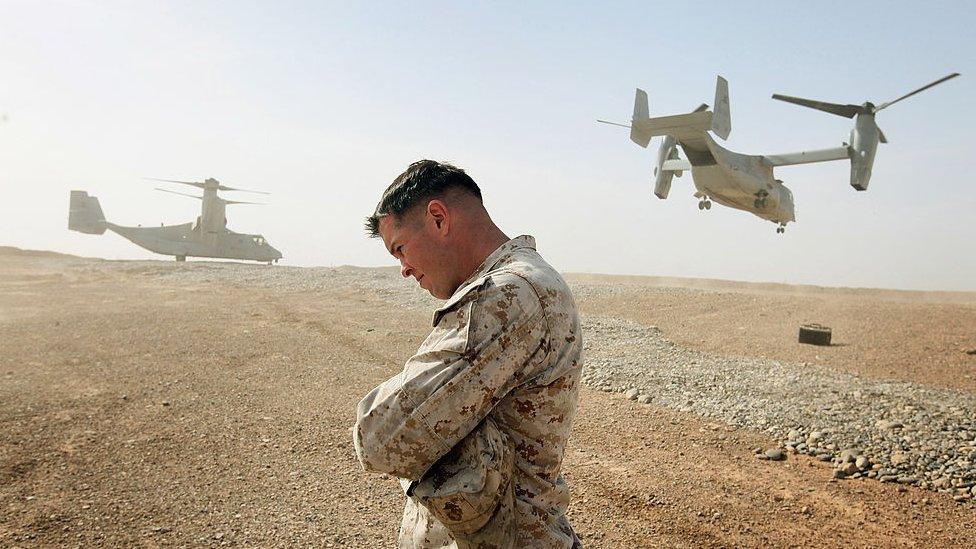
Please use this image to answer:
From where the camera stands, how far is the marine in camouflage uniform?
1714mm

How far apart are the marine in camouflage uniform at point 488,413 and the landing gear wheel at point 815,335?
13.1 metres

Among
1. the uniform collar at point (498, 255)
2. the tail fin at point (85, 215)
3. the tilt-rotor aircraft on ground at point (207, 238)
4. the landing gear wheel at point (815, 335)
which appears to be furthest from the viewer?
the tail fin at point (85, 215)

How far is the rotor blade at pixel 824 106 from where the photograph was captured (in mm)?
18672

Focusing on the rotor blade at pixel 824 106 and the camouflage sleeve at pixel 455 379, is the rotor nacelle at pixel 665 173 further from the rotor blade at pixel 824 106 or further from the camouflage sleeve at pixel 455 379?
the camouflage sleeve at pixel 455 379

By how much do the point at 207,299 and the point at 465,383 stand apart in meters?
19.1

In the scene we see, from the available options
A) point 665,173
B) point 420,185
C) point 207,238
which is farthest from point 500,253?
point 207,238

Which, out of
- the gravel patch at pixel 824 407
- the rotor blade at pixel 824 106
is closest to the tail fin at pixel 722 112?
the rotor blade at pixel 824 106

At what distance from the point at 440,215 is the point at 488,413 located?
0.66 m

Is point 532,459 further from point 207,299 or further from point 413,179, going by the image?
point 207,299

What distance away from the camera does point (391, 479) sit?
5809mm

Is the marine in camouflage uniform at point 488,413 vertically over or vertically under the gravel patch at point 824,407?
over

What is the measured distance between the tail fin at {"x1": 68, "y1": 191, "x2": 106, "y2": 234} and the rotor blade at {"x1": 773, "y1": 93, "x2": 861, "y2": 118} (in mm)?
37783

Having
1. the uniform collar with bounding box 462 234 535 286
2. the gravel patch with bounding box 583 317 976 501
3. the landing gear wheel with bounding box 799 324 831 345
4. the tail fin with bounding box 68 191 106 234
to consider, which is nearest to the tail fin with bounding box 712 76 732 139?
the landing gear wheel with bounding box 799 324 831 345

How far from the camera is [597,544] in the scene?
4.85 meters
